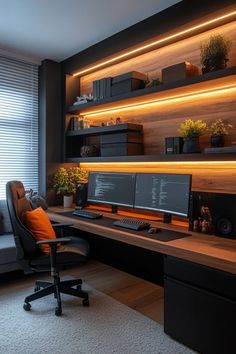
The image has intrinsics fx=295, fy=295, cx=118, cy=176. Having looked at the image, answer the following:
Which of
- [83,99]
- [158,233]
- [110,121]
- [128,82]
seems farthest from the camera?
[83,99]

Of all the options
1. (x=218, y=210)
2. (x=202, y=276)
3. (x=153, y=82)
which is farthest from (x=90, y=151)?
(x=202, y=276)

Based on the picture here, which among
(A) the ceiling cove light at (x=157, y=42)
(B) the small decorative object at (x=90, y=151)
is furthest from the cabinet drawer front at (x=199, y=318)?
(A) the ceiling cove light at (x=157, y=42)

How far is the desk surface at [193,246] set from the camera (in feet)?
5.45

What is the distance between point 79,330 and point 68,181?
70.5 inches

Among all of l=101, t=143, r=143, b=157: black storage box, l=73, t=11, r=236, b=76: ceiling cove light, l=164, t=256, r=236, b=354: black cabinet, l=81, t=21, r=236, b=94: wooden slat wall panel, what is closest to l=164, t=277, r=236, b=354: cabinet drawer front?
l=164, t=256, r=236, b=354: black cabinet

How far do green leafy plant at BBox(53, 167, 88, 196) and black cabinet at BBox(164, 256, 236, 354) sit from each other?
1836mm

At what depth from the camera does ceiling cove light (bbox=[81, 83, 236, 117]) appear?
2.35m

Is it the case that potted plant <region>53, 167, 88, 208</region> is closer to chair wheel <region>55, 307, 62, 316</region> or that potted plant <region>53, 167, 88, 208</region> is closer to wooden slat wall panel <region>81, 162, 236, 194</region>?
wooden slat wall panel <region>81, 162, 236, 194</region>

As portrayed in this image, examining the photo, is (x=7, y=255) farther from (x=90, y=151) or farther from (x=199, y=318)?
(x=199, y=318)

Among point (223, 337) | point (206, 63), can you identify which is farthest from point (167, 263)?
point (206, 63)

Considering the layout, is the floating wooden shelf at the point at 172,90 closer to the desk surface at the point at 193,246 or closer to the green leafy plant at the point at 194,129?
the green leafy plant at the point at 194,129

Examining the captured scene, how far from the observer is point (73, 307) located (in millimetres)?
2475

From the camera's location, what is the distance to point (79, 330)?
6.97ft

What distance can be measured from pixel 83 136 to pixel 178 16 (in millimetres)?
1835
